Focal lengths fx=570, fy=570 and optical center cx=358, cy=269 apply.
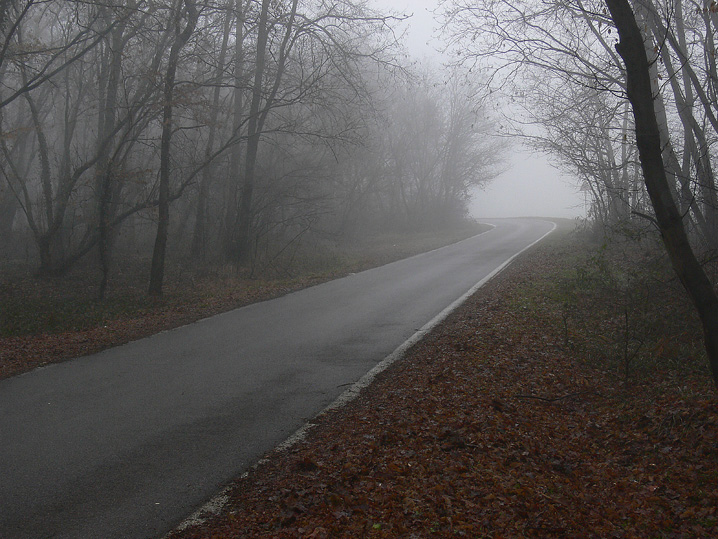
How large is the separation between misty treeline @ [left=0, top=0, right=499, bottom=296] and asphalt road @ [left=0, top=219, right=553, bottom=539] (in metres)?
5.36

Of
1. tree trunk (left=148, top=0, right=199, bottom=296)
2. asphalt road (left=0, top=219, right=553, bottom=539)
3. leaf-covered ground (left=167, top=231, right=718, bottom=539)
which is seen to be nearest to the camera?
leaf-covered ground (left=167, top=231, right=718, bottom=539)

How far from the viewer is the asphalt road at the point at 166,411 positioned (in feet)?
13.5

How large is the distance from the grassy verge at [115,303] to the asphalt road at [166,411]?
34.6 inches

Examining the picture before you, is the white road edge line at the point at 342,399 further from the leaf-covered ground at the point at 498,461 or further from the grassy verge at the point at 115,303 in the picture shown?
the grassy verge at the point at 115,303

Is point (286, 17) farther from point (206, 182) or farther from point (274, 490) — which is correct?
point (274, 490)

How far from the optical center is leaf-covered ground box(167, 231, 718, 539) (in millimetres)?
3799

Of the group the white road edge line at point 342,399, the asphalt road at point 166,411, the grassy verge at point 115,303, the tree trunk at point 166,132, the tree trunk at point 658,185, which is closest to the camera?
the white road edge line at point 342,399

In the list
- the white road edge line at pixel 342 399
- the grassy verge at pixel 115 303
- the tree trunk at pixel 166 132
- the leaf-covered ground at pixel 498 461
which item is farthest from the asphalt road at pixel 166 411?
the tree trunk at pixel 166 132

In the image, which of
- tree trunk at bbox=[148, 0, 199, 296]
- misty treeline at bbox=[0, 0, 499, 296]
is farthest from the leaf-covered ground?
tree trunk at bbox=[148, 0, 199, 296]

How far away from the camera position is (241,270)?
18.3 metres

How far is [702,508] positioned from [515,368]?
3.56 meters

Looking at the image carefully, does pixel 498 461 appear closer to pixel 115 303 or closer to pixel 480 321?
pixel 480 321

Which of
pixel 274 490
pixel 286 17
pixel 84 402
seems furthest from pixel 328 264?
pixel 274 490

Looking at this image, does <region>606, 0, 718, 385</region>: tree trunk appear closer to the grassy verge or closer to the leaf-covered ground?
the leaf-covered ground
